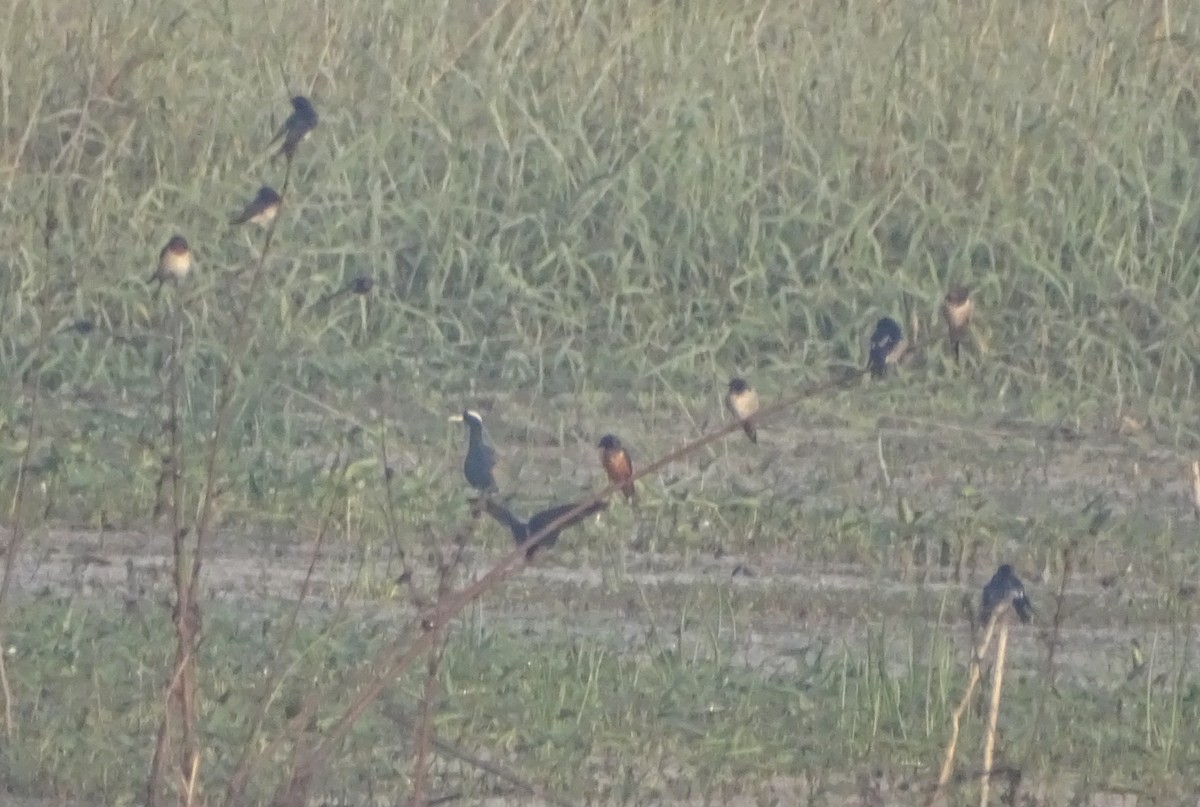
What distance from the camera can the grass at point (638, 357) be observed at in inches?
173

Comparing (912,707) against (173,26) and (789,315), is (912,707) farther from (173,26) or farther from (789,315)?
(173,26)

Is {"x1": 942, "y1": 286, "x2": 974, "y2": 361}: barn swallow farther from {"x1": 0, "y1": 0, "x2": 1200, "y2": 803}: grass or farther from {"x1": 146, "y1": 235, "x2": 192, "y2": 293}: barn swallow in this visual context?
{"x1": 146, "y1": 235, "x2": 192, "y2": 293}: barn swallow

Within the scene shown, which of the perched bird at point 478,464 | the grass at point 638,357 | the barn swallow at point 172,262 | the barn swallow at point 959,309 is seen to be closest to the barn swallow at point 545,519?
the grass at point 638,357

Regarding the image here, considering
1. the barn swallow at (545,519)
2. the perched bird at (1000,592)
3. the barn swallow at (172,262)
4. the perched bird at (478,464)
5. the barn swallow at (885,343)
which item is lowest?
the perched bird at (1000,592)

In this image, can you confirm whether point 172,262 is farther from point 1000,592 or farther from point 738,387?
point 1000,592

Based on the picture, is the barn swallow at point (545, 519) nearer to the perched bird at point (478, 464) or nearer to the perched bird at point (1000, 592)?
the perched bird at point (1000, 592)

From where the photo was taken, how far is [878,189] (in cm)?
746

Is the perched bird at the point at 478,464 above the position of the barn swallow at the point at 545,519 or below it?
above

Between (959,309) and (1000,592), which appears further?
(959,309)

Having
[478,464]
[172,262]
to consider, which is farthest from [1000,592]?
[172,262]

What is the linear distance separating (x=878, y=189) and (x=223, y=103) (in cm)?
183

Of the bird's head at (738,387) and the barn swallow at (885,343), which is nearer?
the barn swallow at (885,343)

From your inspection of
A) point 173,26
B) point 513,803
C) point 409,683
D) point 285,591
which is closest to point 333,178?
point 173,26

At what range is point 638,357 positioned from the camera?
6.88 meters
